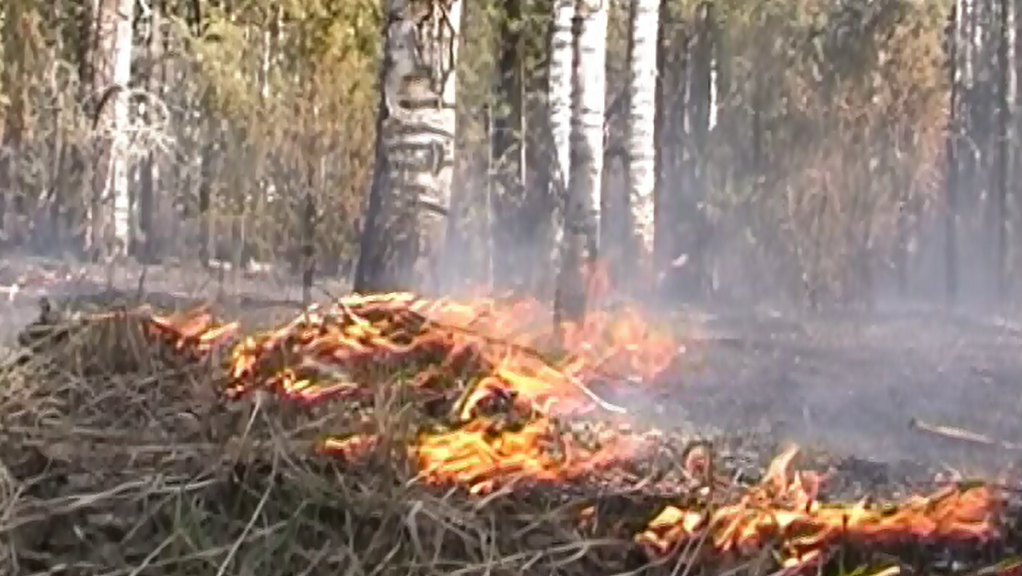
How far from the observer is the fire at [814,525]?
1850 mm

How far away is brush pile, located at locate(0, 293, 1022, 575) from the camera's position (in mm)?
1887

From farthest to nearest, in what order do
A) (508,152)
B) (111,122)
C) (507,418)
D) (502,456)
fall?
1. (508,152)
2. (111,122)
3. (507,418)
4. (502,456)

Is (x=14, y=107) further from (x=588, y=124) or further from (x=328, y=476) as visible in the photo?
(x=328, y=476)

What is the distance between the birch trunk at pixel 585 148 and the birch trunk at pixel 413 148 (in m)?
1.08

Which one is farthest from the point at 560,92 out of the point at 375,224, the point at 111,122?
the point at 375,224

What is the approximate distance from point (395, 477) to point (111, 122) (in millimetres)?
5267

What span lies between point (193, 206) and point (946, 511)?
4368mm

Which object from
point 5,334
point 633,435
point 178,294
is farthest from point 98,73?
point 633,435

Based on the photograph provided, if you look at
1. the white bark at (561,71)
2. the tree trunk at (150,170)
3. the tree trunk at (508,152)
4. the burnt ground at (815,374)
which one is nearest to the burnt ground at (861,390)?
the burnt ground at (815,374)

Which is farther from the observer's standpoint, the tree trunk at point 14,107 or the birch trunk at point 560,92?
the tree trunk at point 14,107

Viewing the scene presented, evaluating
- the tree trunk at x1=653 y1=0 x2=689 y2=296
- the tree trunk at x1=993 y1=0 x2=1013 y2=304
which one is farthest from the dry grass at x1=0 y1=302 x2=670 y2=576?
the tree trunk at x1=993 y1=0 x2=1013 y2=304

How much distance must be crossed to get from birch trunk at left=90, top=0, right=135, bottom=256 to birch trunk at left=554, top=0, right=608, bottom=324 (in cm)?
165

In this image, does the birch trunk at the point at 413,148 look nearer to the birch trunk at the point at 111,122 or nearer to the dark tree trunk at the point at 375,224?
the dark tree trunk at the point at 375,224

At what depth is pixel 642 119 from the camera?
716 centimetres
